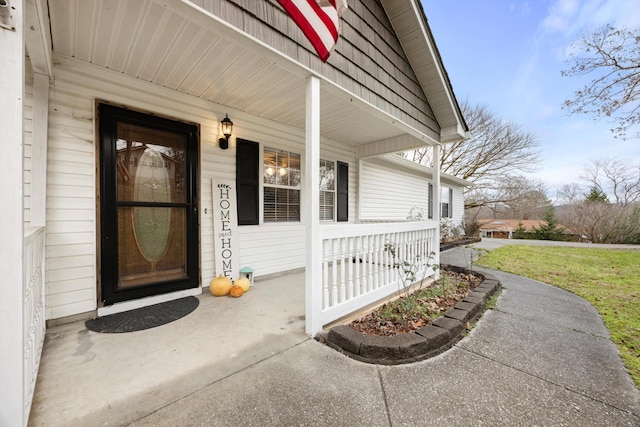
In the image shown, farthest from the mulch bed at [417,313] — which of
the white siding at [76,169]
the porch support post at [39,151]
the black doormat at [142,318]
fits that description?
the porch support post at [39,151]

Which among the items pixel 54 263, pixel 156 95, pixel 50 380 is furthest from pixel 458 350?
pixel 156 95

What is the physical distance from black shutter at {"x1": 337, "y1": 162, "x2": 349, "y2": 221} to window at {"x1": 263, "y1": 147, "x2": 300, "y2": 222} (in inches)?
45.2

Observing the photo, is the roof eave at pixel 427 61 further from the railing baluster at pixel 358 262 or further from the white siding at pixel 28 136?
the white siding at pixel 28 136

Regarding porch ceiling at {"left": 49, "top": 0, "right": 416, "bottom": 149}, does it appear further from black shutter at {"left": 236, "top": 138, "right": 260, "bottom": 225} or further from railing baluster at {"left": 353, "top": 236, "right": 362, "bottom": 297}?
railing baluster at {"left": 353, "top": 236, "right": 362, "bottom": 297}

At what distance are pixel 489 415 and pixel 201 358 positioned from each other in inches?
77.0

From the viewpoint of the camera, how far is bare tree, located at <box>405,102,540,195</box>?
1402 cm

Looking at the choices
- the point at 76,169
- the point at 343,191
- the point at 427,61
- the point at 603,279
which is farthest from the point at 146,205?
the point at 603,279

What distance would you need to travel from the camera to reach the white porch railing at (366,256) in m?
2.44

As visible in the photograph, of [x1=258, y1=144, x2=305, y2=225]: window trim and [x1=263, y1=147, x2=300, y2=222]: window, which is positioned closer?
[x1=258, y1=144, x2=305, y2=225]: window trim

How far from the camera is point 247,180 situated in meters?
3.73

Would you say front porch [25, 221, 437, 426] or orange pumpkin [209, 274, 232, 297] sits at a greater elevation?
orange pumpkin [209, 274, 232, 297]

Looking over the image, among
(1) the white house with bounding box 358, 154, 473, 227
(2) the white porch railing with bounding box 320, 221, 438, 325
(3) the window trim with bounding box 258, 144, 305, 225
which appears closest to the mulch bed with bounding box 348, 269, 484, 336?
(2) the white porch railing with bounding box 320, 221, 438, 325
